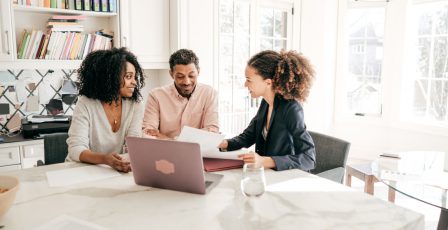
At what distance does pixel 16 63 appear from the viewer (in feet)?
9.18

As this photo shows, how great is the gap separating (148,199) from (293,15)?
3680mm

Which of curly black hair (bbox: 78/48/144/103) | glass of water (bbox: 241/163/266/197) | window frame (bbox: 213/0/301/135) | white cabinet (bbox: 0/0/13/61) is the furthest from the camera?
window frame (bbox: 213/0/301/135)

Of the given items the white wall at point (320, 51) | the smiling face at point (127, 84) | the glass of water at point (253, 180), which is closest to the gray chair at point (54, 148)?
the smiling face at point (127, 84)

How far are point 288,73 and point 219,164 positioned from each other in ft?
1.98

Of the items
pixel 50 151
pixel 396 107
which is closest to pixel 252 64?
pixel 50 151

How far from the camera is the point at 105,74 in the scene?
80.7 inches

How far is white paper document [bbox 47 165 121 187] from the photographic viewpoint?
1466 mm

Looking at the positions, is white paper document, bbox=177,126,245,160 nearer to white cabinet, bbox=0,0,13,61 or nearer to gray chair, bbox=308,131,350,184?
gray chair, bbox=308,131,350,184

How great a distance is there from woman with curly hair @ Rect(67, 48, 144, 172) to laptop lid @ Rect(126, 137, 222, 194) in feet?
1.62

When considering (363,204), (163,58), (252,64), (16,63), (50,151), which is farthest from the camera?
(163,58)

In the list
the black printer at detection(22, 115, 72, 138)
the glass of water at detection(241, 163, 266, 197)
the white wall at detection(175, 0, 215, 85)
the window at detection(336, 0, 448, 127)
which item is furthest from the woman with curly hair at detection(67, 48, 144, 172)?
the window at detection(336, 0, 448, 127)

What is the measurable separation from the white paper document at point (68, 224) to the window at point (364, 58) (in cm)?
423

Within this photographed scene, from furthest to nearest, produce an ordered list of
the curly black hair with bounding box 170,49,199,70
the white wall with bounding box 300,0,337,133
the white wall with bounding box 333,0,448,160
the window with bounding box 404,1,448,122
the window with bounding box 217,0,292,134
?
the white wall with bounding box 300,0,337,133 < the white wall with bounding box 333,0,448,160 < the window with bounding box 404,1,448,122 < the window with bounding box 217,0,292,134 < the curly black hair with bounding box 170,49,199,70

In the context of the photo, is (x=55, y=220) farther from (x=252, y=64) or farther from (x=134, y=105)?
(x=252, y=64)
